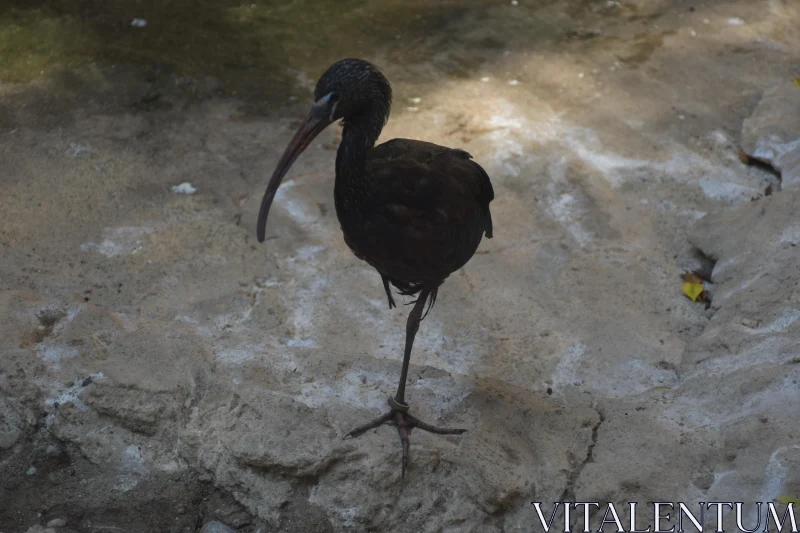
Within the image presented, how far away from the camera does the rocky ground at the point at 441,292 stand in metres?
2.82

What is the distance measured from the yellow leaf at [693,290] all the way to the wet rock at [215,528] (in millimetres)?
2657

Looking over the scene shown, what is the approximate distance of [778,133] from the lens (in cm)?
518

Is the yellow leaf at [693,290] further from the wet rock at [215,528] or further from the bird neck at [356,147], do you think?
the wet rock at [215,528]

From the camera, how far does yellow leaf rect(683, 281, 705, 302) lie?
4301mm

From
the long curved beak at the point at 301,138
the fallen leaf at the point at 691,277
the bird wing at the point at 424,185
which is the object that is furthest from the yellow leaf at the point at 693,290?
the long curved beak at the point at 301,138

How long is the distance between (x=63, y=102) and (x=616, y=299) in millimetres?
3716

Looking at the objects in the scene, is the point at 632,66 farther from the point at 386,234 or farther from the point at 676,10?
the point at 386,234

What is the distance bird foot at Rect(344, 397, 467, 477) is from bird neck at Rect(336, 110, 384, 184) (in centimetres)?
86

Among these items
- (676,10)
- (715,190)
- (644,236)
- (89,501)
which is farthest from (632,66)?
(89,501)

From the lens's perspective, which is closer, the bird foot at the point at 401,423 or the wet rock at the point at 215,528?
the wet rock at the point at 215,528

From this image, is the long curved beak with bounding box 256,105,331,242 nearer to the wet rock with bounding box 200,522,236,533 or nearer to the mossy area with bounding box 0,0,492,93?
the wet rock with bounding box 200,522,236,533

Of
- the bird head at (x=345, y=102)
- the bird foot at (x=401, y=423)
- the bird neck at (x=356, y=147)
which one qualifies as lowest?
the bird foot at (x=401, y=423)

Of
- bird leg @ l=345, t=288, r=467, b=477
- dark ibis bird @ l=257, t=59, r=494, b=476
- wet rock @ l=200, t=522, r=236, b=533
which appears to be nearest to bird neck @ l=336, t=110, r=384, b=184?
dark ibis bird @ l=257, t=59, r=494, b=476

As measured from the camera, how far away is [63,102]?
18.0ft
